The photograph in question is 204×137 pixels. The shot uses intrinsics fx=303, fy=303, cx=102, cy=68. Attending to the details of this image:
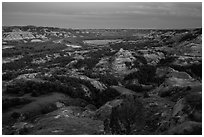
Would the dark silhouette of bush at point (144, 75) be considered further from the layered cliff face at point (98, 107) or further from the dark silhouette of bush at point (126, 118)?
the dark silhouette of bush at point (126, 118)

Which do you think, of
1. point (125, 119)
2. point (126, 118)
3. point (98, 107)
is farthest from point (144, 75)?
point (125, 119)

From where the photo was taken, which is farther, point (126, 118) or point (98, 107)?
point (98, 107)

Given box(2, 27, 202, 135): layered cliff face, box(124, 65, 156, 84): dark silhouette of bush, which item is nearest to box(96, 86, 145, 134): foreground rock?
box(2, 27, 202, 135): layered cliff face

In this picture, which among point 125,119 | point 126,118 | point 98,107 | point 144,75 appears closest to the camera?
point 125,119

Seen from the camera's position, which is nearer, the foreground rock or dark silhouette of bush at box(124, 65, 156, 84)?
the foreground rock

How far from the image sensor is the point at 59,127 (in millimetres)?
26938

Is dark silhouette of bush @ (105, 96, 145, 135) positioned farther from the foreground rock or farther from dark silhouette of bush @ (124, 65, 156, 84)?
dark silhouette of bush @ (124, 65, 156, 84)

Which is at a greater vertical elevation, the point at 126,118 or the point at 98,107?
the point at 126,118

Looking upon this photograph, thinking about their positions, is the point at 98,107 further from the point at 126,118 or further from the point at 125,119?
the point at 125,119

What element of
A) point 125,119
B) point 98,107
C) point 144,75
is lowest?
point 144,75

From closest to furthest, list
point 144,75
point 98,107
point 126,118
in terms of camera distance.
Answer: point 126,118 → point 98,107 → point 144,75

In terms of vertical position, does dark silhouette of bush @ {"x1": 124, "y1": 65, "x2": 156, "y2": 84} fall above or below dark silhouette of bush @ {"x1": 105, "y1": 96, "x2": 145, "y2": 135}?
below

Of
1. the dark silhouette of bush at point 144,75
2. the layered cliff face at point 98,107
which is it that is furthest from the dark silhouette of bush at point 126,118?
the dark silhouette of bush at point 144,75

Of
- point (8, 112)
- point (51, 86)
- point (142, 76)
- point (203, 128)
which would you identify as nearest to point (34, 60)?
point (142, 76)
